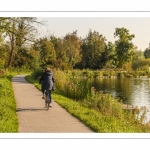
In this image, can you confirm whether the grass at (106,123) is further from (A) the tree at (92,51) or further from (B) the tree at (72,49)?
(B) the tree at (72,49)

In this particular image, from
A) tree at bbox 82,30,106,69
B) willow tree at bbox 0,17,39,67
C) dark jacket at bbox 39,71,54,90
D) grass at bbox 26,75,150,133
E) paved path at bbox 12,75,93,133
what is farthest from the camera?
tree at bbox 82,30,106,69

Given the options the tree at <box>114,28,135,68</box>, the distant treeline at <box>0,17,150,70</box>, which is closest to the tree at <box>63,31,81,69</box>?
the distant treeline at <box>0,17,150,70</box>

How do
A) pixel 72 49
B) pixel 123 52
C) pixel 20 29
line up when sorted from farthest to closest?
pixel 72 49, pixel 123 52, pixel 20 29

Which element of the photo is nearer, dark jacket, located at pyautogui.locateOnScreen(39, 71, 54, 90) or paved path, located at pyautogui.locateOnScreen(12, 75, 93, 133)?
paved path, located at pyautogui.locateOnScreen(12, 75, 93, 133)

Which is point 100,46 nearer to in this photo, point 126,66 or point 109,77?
point 126,66

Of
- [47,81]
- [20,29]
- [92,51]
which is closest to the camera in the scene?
[47,81]

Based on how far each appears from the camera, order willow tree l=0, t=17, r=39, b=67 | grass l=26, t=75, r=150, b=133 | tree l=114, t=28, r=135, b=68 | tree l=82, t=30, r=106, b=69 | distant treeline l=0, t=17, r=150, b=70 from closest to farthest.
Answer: grass l=26, t=75, r=150, b=133 < willow tree l=0, t=17, r=39, b=67 < distant treeline l=0, t=17, r=150, b=70 < tree l=114, t=28, r=135, b=68 < tree l=82, t=30, r=106, b=69

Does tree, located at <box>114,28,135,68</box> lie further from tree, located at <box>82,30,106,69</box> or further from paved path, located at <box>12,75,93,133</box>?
paved path, located at <box>12,75,93,133</box>

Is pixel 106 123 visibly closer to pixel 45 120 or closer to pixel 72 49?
pixel 45 120

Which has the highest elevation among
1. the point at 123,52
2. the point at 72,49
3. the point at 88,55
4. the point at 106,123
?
the point at 72,49

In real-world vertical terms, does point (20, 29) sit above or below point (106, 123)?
above

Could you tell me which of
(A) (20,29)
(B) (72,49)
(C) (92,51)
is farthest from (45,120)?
(C) (92,51)

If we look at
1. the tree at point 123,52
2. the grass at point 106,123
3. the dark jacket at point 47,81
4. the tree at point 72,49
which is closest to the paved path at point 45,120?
the grass at point 106,123

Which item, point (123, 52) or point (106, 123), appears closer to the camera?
point (106, 123)
